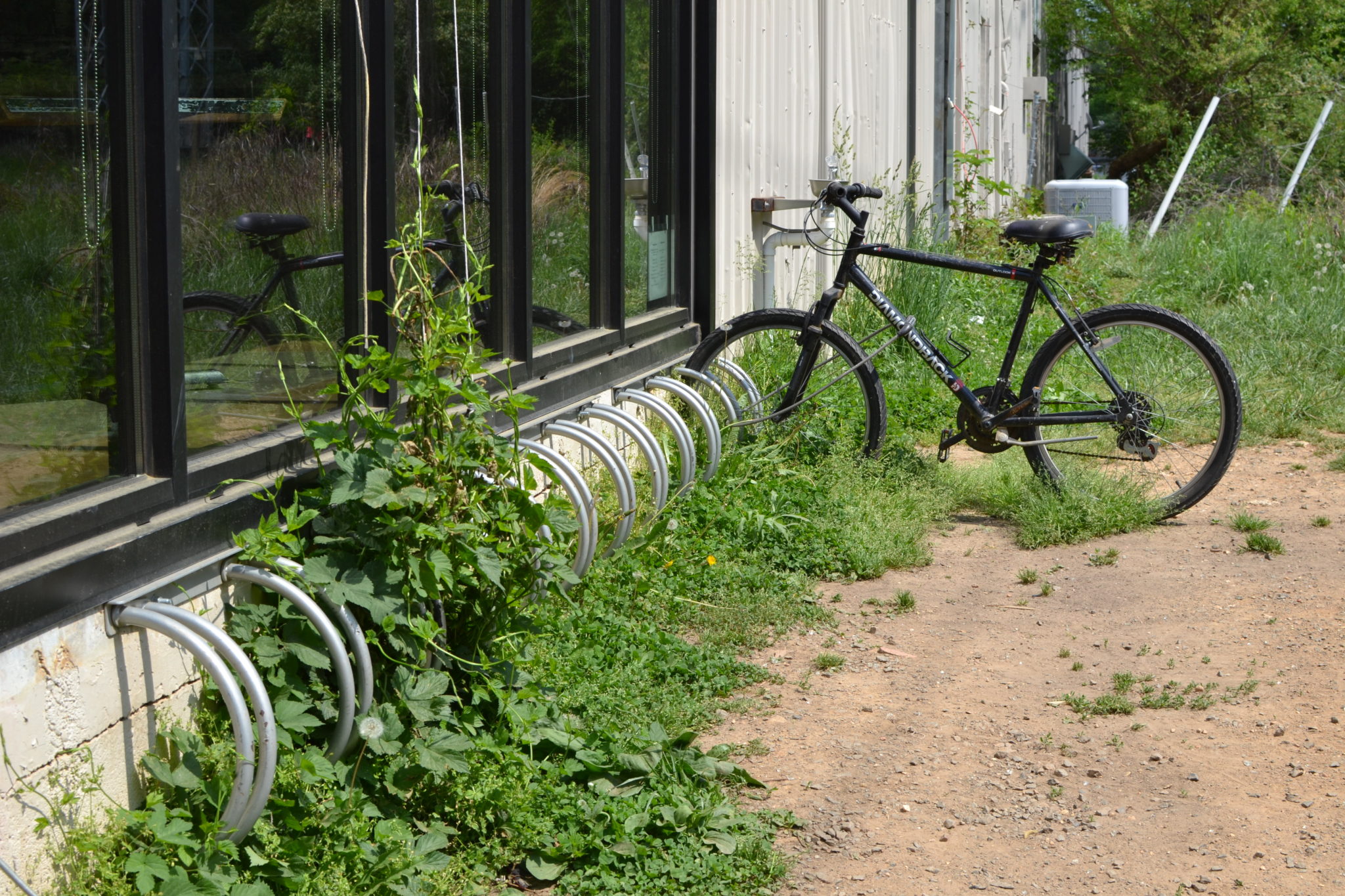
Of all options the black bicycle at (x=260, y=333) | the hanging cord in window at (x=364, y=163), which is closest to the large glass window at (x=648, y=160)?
the hanging cord in window at (x=364, y=163)

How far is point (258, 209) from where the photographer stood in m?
3.31

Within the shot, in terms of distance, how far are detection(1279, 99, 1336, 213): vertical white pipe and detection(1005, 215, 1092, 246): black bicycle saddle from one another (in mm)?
10789

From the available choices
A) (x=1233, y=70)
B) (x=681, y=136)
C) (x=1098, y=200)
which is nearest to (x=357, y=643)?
(x=681, y=136)

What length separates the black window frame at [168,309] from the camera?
2574 mm

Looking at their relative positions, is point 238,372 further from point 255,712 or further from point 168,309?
point 255,712

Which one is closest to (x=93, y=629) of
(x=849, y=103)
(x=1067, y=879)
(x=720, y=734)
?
(x=720, y=734)

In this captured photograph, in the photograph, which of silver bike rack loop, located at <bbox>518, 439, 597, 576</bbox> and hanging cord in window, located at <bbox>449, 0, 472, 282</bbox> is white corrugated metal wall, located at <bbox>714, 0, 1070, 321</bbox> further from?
silver bike rack loop, located at <bbox>518, 439, 597, 576</bbox>

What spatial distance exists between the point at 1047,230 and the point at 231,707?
397cm

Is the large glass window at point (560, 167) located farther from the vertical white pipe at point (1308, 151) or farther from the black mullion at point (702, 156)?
the vertical white pipe at point (1308, 151)

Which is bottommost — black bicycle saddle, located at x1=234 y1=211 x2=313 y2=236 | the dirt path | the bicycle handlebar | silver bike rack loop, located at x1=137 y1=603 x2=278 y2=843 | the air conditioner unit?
the dirt path

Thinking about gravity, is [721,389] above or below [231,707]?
above

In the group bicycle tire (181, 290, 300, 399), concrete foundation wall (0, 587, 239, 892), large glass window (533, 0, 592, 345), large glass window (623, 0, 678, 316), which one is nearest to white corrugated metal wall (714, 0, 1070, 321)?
large glass window (623, 0, 678, 316)

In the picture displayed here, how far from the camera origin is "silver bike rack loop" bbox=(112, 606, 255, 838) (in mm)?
2535

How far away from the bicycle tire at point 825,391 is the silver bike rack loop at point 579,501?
1.86 m
